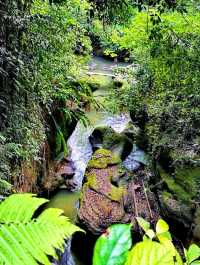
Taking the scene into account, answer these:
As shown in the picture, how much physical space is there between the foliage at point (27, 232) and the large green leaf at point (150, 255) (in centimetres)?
27

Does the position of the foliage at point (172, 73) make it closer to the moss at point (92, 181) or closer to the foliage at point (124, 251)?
the moss at point (92, 181)

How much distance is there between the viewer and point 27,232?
1001 mm

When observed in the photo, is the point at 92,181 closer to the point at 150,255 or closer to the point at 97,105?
the point at 97,105

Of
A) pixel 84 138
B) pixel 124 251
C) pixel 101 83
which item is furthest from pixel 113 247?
pixel 101 83

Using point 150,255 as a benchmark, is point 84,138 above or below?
below

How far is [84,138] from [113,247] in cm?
906

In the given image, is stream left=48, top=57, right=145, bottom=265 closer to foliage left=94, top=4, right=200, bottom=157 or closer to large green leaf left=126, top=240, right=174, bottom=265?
foliage left=94, top=4, right=200, bottom=157

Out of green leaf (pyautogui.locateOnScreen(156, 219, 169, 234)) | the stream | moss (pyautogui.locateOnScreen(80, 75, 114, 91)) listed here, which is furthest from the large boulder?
moss (pyautogui.locateOnScreen(80, 75, 114, 91))

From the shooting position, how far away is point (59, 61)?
15.4ft

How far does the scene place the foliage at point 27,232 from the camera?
0.92 meters

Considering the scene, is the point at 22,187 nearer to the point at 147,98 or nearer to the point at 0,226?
the point at 0,226

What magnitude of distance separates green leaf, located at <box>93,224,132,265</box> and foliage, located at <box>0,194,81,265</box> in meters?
0.22

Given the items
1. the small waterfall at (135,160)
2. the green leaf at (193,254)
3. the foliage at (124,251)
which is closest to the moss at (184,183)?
the small waterfall at (135,160)

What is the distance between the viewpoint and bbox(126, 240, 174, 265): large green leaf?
73 centimetres
